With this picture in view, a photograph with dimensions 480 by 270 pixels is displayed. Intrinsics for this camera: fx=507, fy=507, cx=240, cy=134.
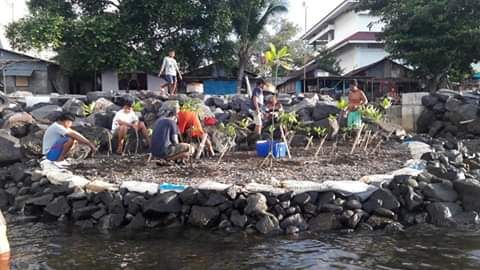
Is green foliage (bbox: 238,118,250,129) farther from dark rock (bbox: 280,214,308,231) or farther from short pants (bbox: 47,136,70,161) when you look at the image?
→ dark rock (bbox: 280,214,308,231)

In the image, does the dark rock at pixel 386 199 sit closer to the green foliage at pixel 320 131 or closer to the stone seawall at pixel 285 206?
the stone seawall at pixel 285 206

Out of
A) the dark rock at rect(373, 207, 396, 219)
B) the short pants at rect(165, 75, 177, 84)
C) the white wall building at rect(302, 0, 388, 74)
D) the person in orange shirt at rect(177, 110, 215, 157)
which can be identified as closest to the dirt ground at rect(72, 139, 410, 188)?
the person in orange shirt at rect(177, 110, 215, 157)

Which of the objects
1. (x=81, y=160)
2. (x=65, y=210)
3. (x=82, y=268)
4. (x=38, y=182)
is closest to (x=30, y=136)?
(x=81, y=160)

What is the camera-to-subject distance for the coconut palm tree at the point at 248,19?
1083 inches

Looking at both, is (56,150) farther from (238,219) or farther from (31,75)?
(31,75)

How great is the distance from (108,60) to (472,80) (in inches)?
795

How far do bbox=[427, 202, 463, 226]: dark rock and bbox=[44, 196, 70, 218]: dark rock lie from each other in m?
5.79

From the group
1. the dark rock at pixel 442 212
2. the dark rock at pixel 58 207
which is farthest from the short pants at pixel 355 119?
the dark rock at pixel 58 207

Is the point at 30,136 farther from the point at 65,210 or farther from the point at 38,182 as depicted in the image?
the point at 65,210

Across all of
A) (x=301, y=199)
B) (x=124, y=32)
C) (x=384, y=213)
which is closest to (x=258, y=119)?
(x=301, y=199)

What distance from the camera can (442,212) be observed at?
25.3 ft

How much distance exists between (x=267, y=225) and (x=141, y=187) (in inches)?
85.8

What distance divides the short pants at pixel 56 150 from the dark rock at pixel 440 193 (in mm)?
6513

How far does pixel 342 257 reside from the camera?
627 centimetres
